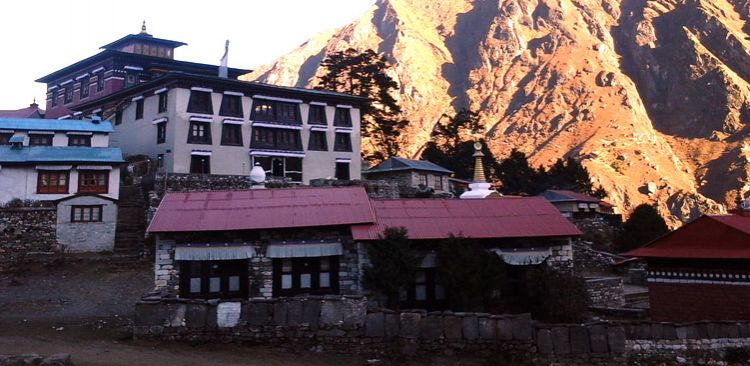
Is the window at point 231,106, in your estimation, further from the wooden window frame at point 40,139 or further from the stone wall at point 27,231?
the stone wall at point 27,231

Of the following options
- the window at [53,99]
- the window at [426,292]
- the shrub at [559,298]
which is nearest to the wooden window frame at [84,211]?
the window at [426,292]

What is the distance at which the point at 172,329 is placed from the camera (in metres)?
17.0

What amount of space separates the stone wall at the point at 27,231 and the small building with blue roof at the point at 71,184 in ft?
1.56

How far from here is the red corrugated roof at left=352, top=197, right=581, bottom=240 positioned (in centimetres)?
2047

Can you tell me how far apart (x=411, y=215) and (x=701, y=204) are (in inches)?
4419

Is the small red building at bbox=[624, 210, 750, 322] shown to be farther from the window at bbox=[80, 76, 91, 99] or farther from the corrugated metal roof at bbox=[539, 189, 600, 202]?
the window at bbox=[80, 76, 91, 99]

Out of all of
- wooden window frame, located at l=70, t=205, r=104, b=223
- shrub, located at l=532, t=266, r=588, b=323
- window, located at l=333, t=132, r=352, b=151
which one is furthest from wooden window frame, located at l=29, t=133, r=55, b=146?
shrub, located at l=532, t=266, r=588, b=323

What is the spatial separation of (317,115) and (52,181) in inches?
861

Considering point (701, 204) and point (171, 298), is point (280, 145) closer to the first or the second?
point (171, 298)

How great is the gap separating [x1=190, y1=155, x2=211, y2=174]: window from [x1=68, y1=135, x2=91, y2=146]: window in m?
6.92

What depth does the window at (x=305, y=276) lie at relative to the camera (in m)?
20.2

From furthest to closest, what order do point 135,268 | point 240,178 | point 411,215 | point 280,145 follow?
point 280,145
point 240,178
point 135,268
point 411,215

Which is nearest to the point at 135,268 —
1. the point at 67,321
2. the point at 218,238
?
the point at 67,321

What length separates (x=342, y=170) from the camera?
166 feet
